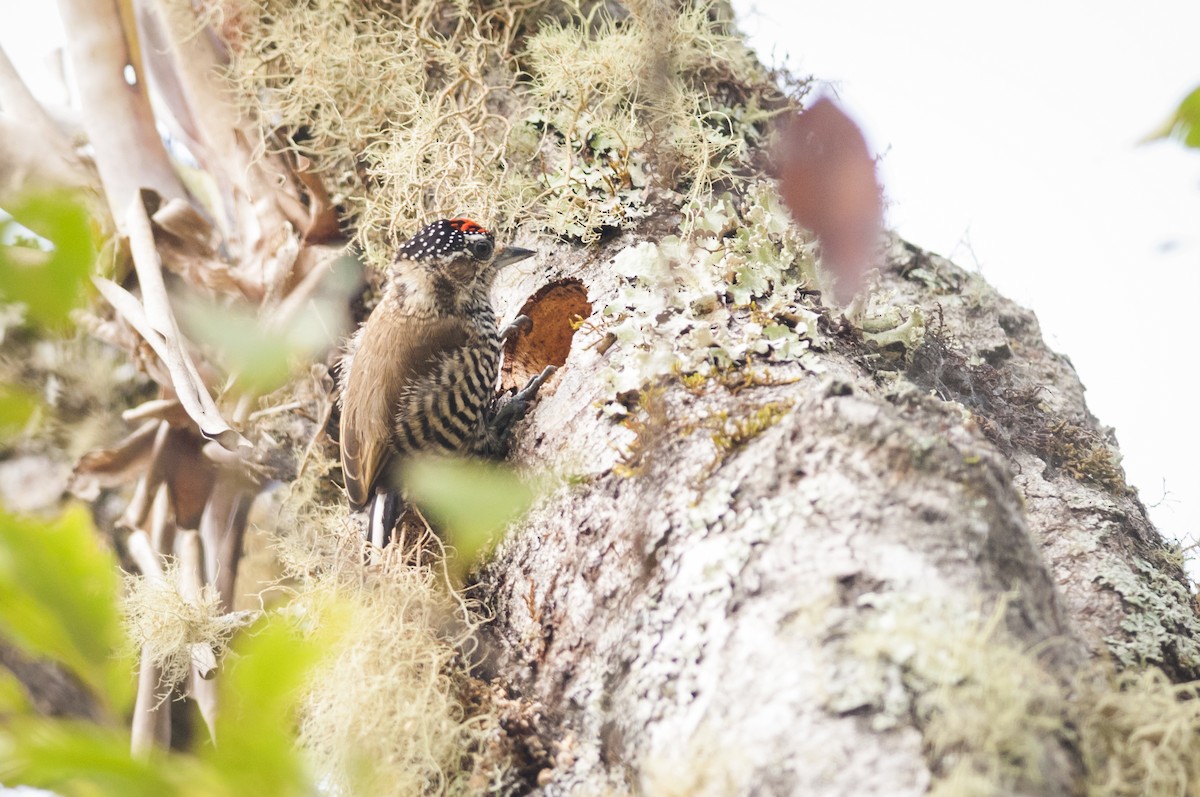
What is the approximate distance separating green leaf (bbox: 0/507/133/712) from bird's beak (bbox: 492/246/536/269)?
69.7 inches

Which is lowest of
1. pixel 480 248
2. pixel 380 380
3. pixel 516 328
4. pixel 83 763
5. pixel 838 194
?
pixel 83 763

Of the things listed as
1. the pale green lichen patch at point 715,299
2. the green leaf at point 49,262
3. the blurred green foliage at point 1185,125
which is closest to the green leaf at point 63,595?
the green leaf at point 49,262

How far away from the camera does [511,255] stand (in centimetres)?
233

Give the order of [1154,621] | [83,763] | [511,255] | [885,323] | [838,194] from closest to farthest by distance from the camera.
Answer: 1. [83,763]
2. [1154,621]
3. [838,194]
4. [885,323]
5. [511,255]

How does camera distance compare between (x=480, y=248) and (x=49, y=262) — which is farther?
(x=480, y=248)

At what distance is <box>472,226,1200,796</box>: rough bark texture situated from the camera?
3.79 feet

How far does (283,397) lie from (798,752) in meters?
2.00

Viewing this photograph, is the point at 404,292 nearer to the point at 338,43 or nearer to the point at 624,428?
the point at 338,43

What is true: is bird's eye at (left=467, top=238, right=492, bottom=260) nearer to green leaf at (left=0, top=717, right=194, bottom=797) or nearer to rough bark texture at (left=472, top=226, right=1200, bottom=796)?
rough bark texture at (left=472, top=226, right=1200, bottom=796)

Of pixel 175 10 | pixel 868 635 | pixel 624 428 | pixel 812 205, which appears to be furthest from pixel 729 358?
pixel 175 10

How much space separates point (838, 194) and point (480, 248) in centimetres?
90

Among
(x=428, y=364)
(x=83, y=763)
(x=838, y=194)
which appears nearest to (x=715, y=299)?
(x=838, y=194)

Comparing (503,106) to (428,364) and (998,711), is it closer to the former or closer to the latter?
(428,364)

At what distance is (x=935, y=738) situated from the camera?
108 centimetres
